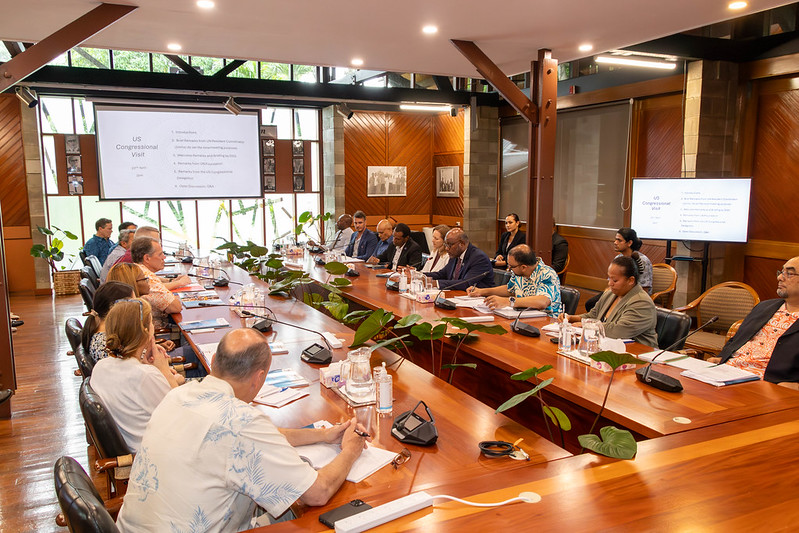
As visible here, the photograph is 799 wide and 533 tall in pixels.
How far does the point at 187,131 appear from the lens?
33.9 feet

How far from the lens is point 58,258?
31.2ft

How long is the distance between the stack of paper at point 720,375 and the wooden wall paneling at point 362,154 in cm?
963

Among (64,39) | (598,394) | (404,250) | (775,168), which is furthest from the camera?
(404,250)

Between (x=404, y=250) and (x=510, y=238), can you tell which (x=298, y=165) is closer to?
(x=510, y=238)

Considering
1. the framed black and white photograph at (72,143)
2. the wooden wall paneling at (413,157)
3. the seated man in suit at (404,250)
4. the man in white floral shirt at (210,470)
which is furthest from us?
the wooden wall paneling at (413,157)

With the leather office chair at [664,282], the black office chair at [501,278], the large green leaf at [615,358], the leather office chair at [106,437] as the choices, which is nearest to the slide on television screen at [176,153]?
the black office chair at [501,278]

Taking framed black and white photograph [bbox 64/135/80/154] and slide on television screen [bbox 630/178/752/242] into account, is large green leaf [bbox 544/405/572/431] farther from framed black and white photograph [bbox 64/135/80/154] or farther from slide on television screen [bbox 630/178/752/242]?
framed black and white photograph [bbox 64/135/80/154]

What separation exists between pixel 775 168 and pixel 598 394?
605 cm

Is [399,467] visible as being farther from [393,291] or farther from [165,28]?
[165,28]

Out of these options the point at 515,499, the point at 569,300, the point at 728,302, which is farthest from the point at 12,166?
the point at 515,499

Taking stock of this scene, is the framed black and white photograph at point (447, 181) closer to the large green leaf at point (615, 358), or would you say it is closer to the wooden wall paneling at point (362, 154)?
the wooden wall paneling at point (362, 154)

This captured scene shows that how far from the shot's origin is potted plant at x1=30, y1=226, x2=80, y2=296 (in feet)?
30.8

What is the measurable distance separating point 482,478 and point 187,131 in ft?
32.2

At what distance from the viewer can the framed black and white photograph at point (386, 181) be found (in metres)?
12.3
